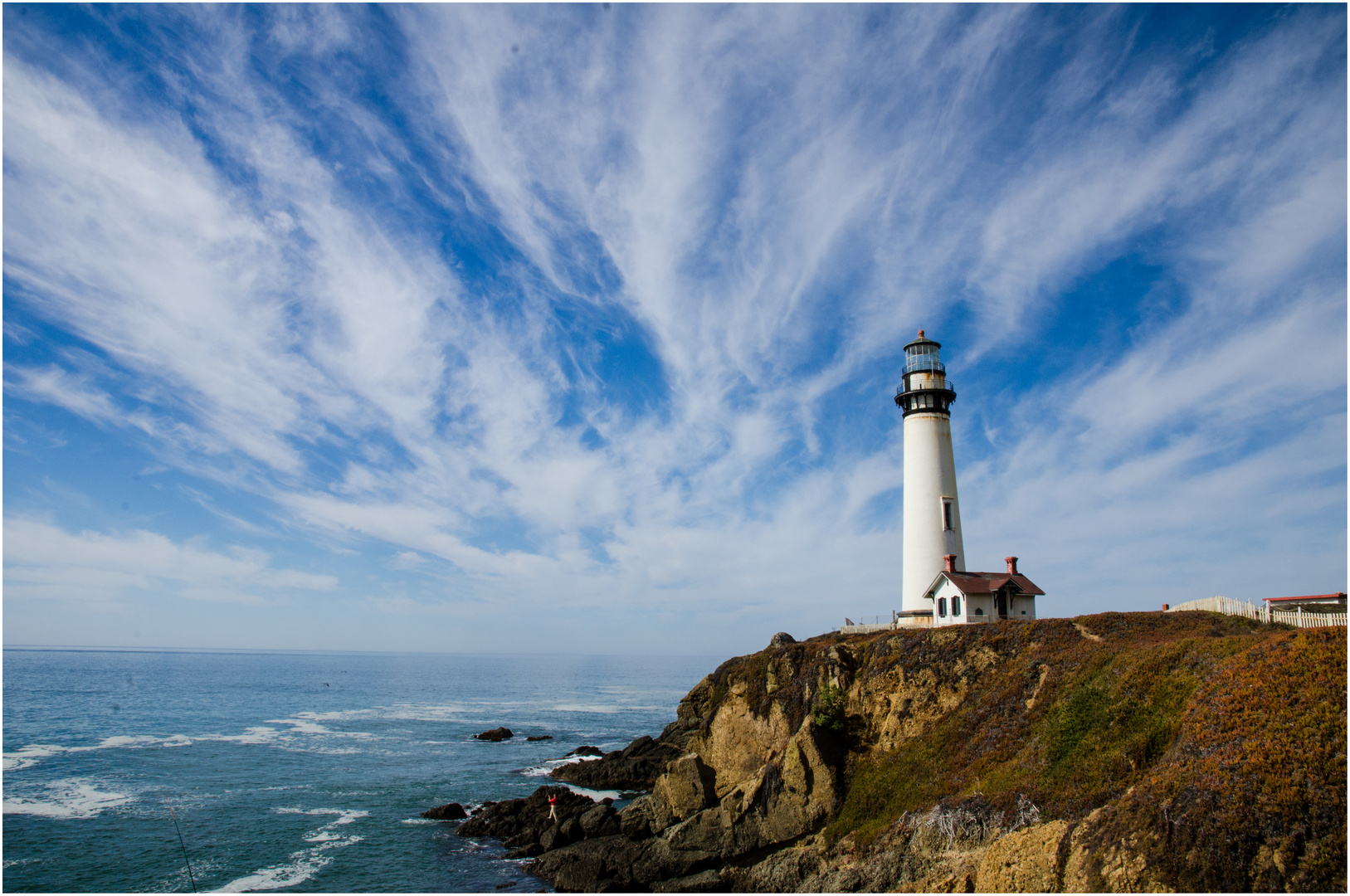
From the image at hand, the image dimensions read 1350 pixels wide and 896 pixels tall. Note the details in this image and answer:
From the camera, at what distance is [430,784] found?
142 ft

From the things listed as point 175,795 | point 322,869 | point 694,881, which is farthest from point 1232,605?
point 175,795

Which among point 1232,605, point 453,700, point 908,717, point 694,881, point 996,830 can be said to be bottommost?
point 453,700

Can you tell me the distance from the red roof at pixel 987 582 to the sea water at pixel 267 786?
24.9 m

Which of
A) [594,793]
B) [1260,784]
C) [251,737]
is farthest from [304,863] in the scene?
[251,737]

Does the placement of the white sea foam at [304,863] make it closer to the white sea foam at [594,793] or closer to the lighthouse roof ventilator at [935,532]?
the white sea foam at [594,793]

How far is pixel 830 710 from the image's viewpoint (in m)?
30.1

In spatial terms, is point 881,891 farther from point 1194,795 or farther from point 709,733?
point 709,733

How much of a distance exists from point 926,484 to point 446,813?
32895 mm

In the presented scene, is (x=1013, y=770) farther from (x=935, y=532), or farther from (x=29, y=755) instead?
(x=29, y=755)

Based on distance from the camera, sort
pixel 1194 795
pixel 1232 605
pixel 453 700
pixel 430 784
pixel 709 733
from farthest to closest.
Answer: pixel 453 700 → pixel 430 784 → pixel 709 733 → pixel 1232 605 → pixel 1194 795

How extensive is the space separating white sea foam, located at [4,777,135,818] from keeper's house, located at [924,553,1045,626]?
46.2m

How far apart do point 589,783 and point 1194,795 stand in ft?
119

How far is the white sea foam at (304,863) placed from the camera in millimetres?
26922

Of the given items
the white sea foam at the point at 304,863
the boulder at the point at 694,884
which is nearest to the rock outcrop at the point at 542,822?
the white sea foam at the point at 304,863
